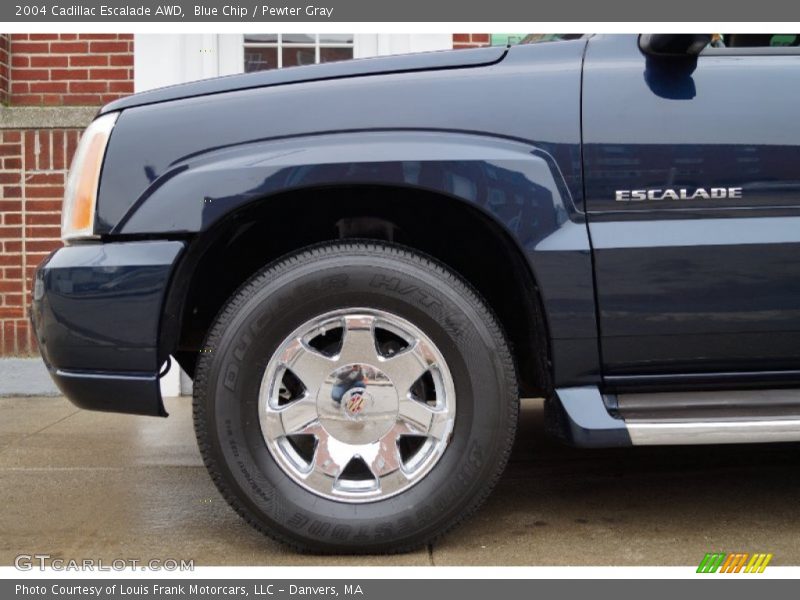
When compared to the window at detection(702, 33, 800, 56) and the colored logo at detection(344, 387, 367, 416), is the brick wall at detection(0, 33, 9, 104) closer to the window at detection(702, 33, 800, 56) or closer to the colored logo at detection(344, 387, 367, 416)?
the colored logo at detection(344, 387, 367, 416)

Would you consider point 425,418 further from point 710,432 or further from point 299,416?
point 710,432

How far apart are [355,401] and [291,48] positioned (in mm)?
3948

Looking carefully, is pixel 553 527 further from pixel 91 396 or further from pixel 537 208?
pixel 91 396

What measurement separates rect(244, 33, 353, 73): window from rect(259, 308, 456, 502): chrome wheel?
3.71 metres

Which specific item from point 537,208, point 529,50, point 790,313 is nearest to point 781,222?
point 790,313

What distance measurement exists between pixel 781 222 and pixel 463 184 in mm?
898

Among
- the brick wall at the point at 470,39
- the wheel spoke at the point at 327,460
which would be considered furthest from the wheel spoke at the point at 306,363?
the brick wall at the point at 470,39

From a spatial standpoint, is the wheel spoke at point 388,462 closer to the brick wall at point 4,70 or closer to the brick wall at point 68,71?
the brick wall at point 68,71

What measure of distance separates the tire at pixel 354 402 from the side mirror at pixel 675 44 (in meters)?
0.87

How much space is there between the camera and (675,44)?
2410mm

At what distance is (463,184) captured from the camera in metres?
2.38

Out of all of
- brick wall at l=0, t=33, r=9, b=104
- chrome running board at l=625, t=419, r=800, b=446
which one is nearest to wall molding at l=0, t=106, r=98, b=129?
brick wall at l=0, t=33, r=9, b=104

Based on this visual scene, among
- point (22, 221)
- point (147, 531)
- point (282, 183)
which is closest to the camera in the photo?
point (282, 183)

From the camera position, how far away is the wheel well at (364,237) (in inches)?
97.7
